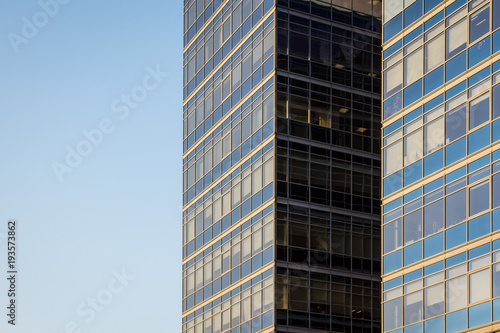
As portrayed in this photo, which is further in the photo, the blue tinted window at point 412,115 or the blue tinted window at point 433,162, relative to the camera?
the blue tinted window at point 412,115

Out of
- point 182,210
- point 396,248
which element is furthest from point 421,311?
point 182,210

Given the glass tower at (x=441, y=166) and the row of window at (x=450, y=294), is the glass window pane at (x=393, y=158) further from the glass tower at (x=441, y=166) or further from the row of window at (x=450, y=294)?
the row of window at (x=450, y=294)

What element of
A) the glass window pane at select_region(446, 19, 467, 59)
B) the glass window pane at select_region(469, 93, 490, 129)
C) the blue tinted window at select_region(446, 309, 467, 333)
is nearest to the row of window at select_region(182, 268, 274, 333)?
the blue tinted window at select_region(446, 309, 467, 333)

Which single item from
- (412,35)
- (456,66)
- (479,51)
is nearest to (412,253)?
(456,66)

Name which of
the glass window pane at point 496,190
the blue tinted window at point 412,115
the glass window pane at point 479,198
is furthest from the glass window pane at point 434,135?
the glass window pane at point 496,190

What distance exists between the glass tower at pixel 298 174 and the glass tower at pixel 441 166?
1015cm

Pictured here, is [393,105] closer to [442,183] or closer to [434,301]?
[442,183]

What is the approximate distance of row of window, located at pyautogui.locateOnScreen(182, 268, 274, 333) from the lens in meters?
55.0

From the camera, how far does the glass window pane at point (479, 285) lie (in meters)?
38.3

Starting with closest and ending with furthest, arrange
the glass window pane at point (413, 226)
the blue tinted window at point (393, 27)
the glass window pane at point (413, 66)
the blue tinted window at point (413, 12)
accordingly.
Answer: the glass window pane at point (413, 226) < the glass window pane at point (413, 66) < the blue tinted window at point (413, 12) < the blue tinted window at point (393, 27)

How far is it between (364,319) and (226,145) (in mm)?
13322

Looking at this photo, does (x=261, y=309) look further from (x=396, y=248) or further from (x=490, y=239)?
(x=490, y=239)

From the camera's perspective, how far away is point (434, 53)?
4372 cm

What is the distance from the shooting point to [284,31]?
57062mm
